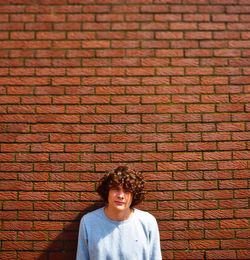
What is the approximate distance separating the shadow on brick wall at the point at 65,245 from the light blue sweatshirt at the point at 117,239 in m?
0.38

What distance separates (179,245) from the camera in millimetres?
3119

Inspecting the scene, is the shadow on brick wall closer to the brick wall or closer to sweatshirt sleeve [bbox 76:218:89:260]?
the brick wall

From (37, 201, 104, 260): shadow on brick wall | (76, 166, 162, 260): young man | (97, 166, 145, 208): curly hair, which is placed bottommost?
(37, 201, 104, 260): shadow on brick wall

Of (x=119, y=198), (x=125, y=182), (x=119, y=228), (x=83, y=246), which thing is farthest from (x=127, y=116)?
(x=83, y=246)

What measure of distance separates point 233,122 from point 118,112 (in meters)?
1.00

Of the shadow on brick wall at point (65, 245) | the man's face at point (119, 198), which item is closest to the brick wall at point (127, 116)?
the shadow on brick wall at point (65, 245)

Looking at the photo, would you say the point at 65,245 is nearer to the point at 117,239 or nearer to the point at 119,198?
the point at 117,239

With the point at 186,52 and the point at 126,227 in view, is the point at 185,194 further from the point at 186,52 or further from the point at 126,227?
the point at 186,52

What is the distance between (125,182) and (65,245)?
0.87 metres

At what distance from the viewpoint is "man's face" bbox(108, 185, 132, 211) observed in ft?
8.82

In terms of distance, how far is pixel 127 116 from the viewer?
3229mm

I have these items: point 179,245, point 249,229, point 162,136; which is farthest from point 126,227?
point 249,229

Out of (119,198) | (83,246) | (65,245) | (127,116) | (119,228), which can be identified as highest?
(127,116)

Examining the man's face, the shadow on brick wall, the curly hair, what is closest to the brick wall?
the shadow on brick wall
